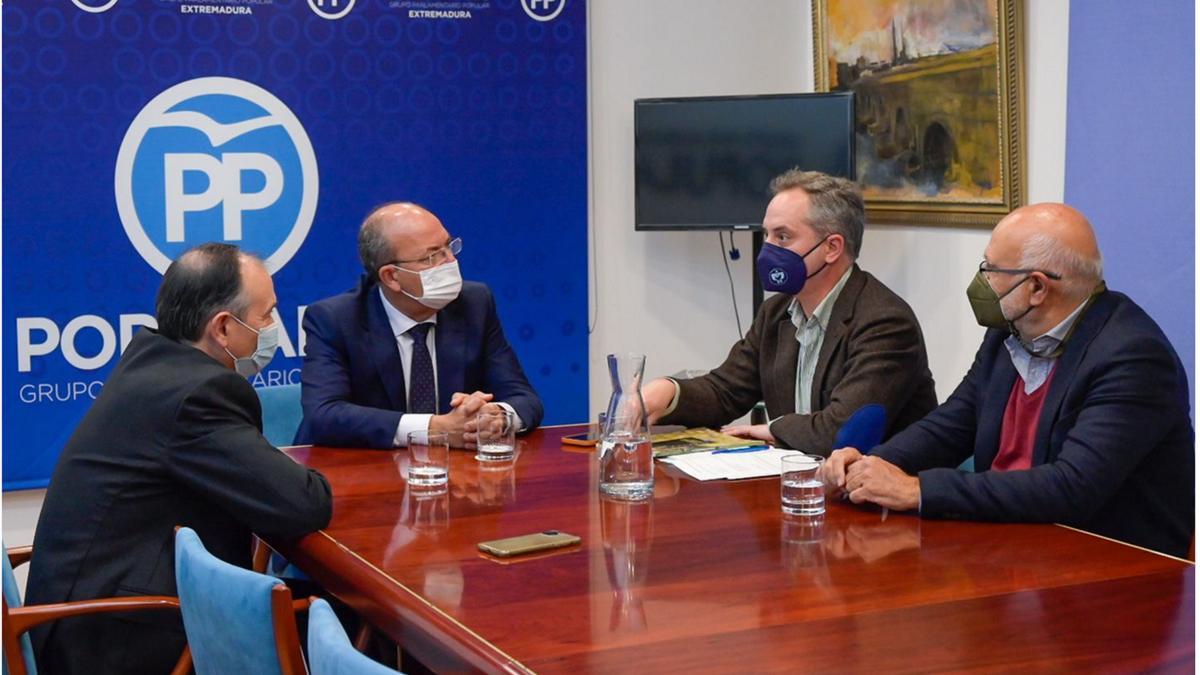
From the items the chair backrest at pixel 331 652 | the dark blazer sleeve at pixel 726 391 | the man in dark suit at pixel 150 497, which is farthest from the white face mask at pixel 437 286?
the chair backrest at pixel 331 652

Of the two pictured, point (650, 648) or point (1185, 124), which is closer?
point (650, 648)

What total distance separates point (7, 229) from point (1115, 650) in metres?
4.29

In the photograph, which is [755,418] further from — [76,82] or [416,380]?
[76,82]

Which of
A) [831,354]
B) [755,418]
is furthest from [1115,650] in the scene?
[755,418]

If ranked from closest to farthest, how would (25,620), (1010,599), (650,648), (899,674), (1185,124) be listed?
(899,674) < (650,648) < (1010,599) < (25,620) < (1185,124)

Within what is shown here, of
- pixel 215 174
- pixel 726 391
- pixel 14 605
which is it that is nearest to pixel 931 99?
pixel 726 391

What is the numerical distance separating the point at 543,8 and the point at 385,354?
7.54ft

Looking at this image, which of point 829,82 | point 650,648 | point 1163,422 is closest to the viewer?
point 650,648

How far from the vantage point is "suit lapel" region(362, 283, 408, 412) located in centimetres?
406

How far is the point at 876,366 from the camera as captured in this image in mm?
3789

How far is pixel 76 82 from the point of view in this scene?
5156 mm

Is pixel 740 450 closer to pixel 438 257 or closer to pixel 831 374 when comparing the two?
pixel 831 374

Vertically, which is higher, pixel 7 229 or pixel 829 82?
pixel 829 82

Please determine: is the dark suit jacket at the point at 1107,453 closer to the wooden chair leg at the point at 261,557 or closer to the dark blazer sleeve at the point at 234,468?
the dark blazer sleeve at the point at 234,468
